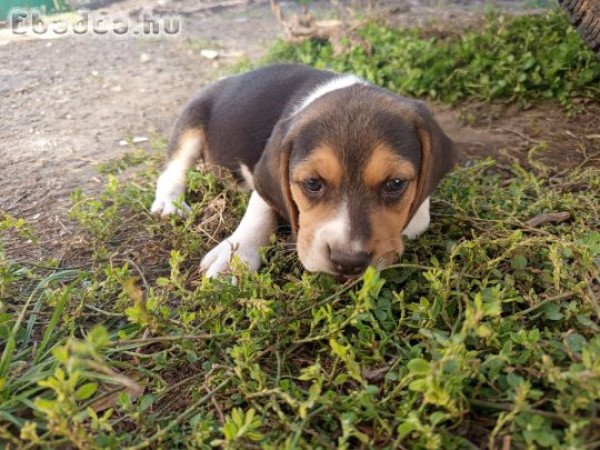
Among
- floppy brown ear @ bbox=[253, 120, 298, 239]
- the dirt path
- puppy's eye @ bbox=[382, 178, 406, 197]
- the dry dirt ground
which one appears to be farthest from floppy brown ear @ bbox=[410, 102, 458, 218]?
the dirt path

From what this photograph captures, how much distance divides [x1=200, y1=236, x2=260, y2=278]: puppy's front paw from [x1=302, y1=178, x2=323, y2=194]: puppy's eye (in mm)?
533

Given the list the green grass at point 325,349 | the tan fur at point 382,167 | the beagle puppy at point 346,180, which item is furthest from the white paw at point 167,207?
the tan fur at point 382,167

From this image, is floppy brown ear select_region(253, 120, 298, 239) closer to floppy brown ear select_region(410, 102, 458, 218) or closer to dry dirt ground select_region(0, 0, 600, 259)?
floppy brown ear select_region(410, 102, 458, 218)

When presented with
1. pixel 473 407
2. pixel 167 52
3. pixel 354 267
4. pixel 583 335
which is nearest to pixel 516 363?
pixel 473 407

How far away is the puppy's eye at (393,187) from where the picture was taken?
2.80 metres

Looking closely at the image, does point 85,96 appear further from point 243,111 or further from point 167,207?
point 167,207

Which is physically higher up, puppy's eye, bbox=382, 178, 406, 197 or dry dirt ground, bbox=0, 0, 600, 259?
puppy's eye, bbox=382, 178, 406, 197

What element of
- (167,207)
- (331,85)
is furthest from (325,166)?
(167,207)

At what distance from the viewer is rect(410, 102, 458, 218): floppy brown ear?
290 centimetres

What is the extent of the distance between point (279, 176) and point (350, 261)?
2.72ft

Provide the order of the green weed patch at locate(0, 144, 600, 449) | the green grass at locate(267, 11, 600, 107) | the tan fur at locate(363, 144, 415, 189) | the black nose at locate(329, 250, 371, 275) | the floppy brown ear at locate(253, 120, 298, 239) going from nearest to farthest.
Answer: the green weed patch at locate(0, 144, 600, 449)
the black nose at locate(329, 250, 371, 275)
the tan fur at locate(363, 144, 415, 189)
the floppy brown ear at locate(253, 120, 298, 239)
the green grass at locate(267, 11, 600, 107)

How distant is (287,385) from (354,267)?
68cm

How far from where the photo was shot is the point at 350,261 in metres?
2.48

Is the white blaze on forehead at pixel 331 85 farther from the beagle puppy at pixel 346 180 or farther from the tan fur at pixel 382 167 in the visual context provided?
the tan fur at pixel 382 167
